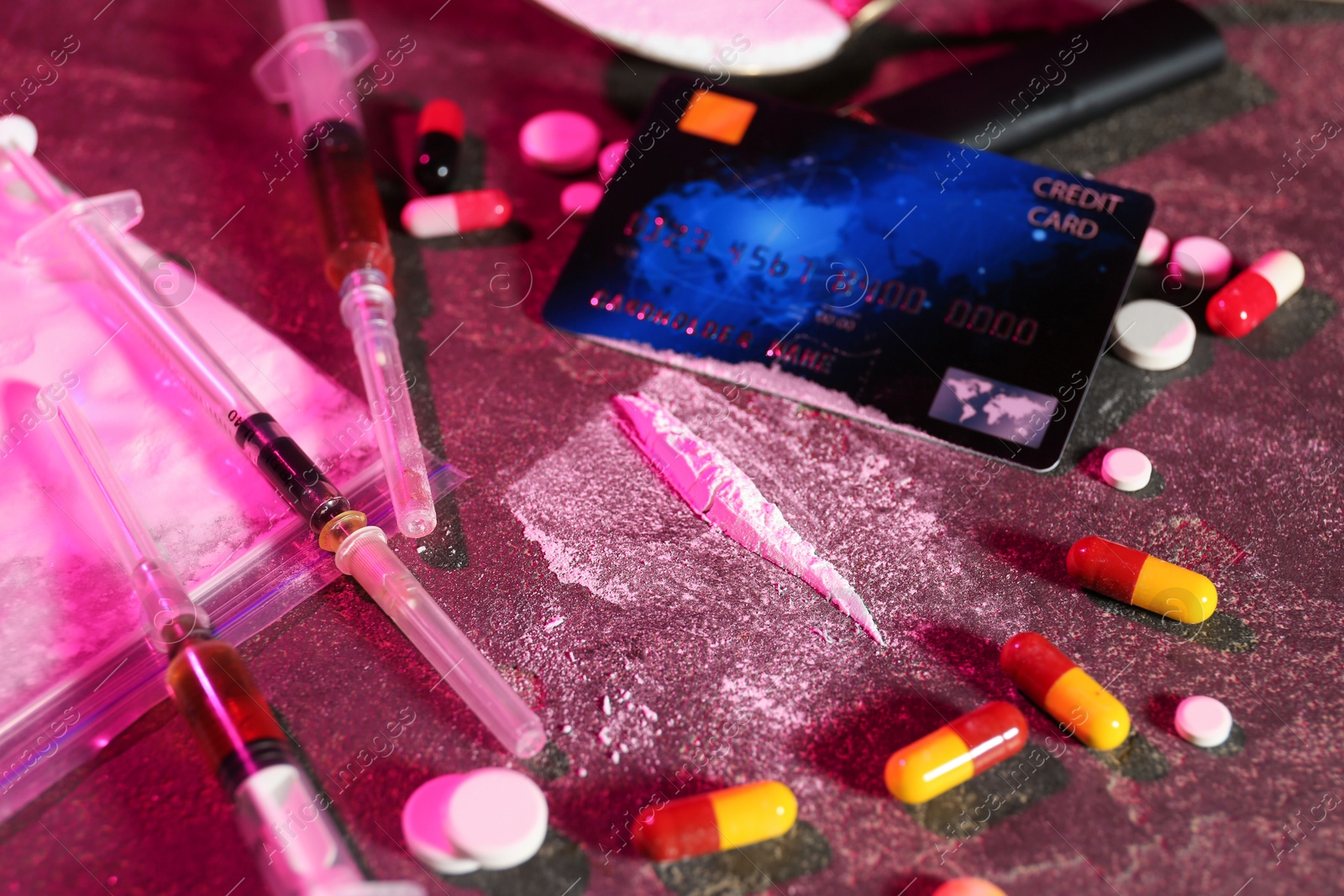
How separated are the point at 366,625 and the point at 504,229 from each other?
1.53 ft

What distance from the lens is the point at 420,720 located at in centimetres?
71

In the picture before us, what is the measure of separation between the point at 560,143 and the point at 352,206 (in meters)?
0.25

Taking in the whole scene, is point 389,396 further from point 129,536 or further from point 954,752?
point 954,752

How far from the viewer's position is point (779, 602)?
771mm

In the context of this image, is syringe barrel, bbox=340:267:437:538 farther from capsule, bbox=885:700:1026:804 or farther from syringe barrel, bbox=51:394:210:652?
capsule, bbox=885:700:1026:804

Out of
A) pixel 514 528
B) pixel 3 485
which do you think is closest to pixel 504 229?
pixel 514 528

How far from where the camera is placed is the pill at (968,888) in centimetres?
62

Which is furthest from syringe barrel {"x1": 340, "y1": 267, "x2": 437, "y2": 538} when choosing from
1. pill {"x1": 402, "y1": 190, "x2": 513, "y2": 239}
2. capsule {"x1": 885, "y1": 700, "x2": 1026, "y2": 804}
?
capsule {"x1": 885, "y1": 700, "x2": 1026, "y2": 804}

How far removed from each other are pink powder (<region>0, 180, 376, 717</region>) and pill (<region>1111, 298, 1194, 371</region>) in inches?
26.8

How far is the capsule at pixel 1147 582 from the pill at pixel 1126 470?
0.08 m

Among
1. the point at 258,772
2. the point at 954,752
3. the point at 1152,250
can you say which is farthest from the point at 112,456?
the point at 1152,250

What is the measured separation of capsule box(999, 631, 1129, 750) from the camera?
2.25 feet

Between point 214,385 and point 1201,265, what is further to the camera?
point 1201,265

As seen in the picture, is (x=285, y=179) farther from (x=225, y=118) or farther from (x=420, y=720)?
(x=420, y=720)
